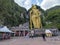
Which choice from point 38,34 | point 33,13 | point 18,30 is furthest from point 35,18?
point 38,34

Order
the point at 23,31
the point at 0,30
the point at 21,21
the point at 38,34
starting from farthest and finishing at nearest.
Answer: the point at 21,21
the point at 23,31
the point at 38,34
the point at 0,30

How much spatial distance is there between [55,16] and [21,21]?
499 inches

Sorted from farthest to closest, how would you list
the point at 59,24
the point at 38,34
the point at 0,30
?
the point at 59,24, the point at 38,34, the point at 0,30

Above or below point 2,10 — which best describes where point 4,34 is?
below

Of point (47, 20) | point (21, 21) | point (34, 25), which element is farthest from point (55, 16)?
point (34, 25)

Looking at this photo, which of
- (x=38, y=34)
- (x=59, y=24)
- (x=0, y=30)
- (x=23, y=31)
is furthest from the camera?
(x=59, y=24)

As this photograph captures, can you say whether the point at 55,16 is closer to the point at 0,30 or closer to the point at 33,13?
Answer: the point at 33,13

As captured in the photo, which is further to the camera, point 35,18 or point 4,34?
point 35,18

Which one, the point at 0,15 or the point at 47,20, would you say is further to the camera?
the point at 47,20

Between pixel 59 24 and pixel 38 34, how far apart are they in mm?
23089

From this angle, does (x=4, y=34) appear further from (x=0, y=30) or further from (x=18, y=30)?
(x=18, y=30)

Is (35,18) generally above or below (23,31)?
above

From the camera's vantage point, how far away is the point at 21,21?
77812 mm

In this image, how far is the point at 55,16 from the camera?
77875 mm
